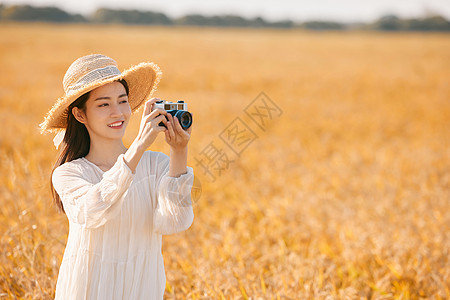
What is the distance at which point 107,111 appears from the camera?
143 centimetres

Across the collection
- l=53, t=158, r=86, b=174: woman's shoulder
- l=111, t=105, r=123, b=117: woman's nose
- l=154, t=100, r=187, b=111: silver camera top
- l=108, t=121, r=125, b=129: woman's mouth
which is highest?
l=154, t=100, r=187, b=111: silver camera top

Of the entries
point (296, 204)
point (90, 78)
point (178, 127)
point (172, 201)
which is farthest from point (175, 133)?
point (296, 204)

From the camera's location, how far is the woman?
1.39m

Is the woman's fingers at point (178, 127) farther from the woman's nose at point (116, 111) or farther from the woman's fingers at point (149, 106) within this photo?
the woman's nose at point (116, 111)

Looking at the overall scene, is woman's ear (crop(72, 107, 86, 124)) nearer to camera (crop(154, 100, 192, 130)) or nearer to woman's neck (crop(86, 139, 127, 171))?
woman's neck (crop(86, 139, 127, 171))

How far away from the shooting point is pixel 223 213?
3.98 m

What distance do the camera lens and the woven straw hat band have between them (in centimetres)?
31

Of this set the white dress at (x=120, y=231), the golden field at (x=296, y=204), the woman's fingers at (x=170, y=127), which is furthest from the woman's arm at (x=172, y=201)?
the golden field at (x=296, y=204)

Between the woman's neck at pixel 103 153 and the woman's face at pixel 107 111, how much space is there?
0.11 feet

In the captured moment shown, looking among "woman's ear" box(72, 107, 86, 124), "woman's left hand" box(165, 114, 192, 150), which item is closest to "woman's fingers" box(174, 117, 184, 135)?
"woman's left hand" box(165, 114, 192, 150)

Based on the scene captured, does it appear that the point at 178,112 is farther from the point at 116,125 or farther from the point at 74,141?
the point at 74,141

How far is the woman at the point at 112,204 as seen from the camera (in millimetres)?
1392

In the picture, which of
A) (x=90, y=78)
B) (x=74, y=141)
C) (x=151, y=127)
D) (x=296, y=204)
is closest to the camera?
(x=151, y=127)

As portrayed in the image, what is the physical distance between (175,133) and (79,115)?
39cm
